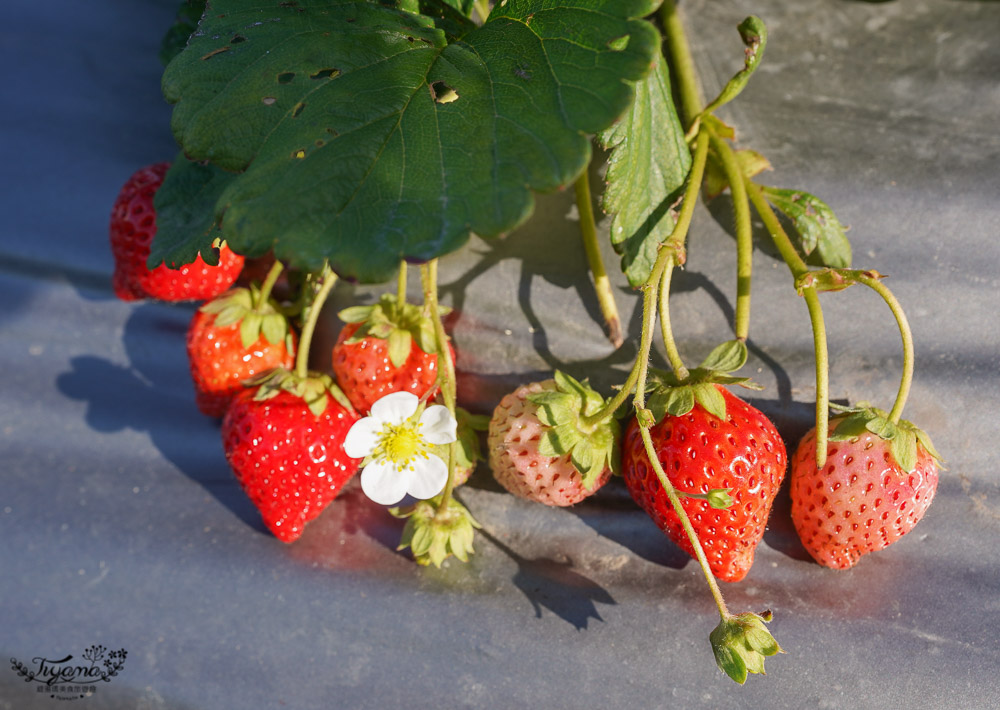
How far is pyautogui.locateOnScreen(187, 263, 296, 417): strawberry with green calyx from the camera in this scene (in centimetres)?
69

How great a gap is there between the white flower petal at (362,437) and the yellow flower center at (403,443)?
0.01 meters

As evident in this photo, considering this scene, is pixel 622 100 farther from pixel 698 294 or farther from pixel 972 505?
pixel 972 505

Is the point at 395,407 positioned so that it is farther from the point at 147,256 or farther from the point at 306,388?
the point at 147,256

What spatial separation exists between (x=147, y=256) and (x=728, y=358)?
0.56m

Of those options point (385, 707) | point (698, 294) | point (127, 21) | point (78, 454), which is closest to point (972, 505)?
point (698, 294)

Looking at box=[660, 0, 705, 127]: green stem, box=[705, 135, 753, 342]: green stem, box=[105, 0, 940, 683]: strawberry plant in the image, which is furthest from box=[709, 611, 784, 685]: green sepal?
box=[660, 0, 705, 127]: green stem

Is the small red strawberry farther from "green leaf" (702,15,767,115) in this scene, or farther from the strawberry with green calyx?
"green leaf" (702,15,767,115)

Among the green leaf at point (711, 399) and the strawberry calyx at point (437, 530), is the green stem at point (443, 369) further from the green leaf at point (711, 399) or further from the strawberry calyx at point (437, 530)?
the green leaf at point (711, 399)

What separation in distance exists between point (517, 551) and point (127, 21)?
2.50ft

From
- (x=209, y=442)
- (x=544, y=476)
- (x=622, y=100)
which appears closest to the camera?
(x=622, y=100)

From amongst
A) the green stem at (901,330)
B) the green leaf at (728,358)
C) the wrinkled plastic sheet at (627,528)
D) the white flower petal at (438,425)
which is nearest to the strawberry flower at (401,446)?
the white flower petal at (438,425)

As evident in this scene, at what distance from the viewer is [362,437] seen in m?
0.59

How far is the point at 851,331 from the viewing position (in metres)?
0.62

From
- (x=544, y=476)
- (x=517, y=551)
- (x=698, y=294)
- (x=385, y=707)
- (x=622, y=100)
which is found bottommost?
(x=385, y=707)
